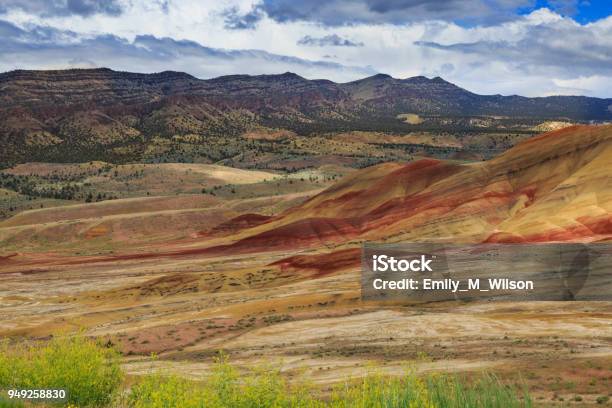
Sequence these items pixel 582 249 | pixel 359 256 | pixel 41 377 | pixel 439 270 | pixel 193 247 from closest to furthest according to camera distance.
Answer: pixel 41 377 → pixel 582 249 → pixel 439 270 → pixel 359 256 → pixel 193 247

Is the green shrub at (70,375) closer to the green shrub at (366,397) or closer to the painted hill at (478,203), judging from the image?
the green shrub at (366,397)

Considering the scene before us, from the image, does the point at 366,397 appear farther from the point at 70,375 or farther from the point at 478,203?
the point at 478,203

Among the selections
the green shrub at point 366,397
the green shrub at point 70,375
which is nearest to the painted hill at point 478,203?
the green shrub at point 70,375

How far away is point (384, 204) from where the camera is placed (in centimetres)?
8875

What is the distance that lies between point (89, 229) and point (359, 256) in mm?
57701

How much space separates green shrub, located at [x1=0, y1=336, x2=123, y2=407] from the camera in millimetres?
17969

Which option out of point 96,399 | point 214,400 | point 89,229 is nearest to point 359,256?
point 96,399

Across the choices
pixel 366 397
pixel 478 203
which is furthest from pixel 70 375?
pixel 478 203

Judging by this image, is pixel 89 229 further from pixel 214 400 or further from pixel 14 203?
pixel 214 400

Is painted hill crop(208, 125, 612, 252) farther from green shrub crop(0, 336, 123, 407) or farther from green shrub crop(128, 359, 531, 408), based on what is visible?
green shrub crop(128, 359, 531, 408)

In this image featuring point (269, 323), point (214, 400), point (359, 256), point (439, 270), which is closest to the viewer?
point (214, 400)

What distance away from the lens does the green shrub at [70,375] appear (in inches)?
707

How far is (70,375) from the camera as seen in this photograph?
1795 cm

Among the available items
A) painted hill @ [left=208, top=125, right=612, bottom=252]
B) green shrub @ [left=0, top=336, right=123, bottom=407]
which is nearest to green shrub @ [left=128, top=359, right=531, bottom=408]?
green shrub @ [left=0, top=336, right=123, bottom=407]
